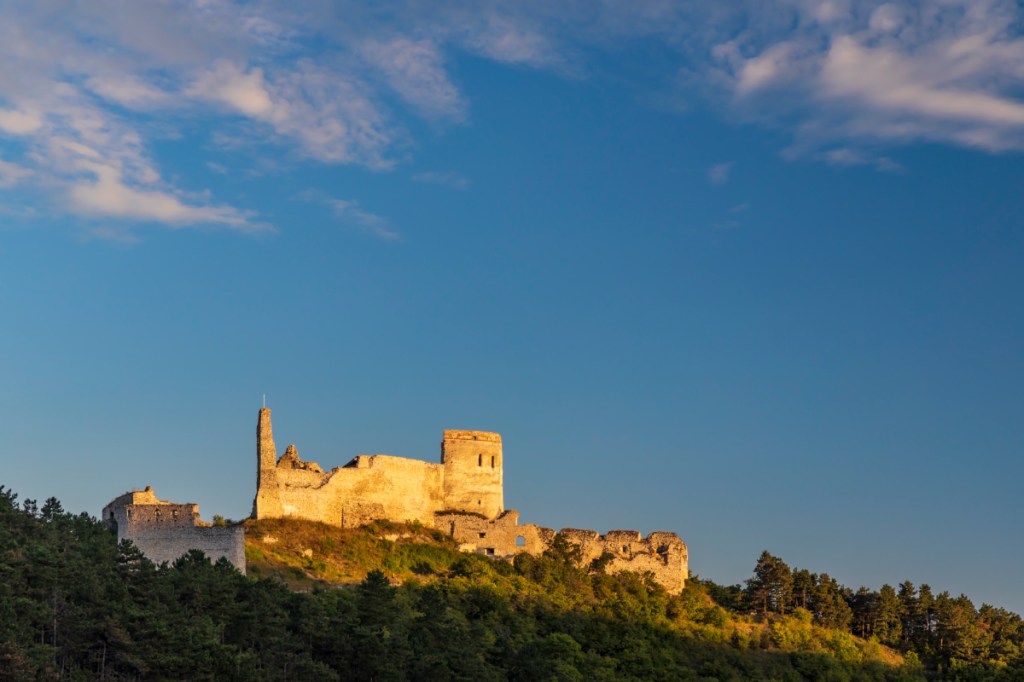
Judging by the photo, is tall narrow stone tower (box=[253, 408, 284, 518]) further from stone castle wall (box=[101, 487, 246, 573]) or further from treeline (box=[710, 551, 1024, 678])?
treeline (box=[710, 551, 1024, 678])

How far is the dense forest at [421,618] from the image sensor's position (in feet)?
159

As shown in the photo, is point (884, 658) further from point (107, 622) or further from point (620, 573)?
point (107, 622)

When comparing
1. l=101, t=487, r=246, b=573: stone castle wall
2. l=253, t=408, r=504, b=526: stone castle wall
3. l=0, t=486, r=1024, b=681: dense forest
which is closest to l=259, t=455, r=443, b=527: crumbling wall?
l=253, t=408, r=504, b=526: stone castle wall

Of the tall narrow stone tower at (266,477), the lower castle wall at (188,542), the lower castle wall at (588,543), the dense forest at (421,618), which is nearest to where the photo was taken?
the dense forest at (421,618)

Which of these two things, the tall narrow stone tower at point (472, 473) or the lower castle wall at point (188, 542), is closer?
the lower castle wall at point (188, 542)

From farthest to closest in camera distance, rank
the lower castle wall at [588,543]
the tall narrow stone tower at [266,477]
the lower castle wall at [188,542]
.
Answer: the lower castle wall at [588,543] < the tall narrow stone tower at [266,477] < the lower castle wall at [188,542]

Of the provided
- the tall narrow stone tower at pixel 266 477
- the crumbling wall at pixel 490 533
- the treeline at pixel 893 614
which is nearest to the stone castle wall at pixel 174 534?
the tall narrow stone tower at pixel 266 477

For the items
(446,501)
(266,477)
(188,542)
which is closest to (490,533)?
(446,501)

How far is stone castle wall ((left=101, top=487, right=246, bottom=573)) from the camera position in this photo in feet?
197

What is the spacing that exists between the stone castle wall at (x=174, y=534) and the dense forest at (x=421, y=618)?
1.11 m

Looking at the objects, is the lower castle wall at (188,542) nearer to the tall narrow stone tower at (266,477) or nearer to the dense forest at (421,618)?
the dense forest at (421,618)

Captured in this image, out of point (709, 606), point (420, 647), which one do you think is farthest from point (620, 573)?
point (420, 647)

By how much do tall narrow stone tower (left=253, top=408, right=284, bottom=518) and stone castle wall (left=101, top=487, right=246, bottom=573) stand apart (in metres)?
8.80

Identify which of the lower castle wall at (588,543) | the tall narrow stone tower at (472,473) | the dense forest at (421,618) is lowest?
the dense forest at (421,618)
